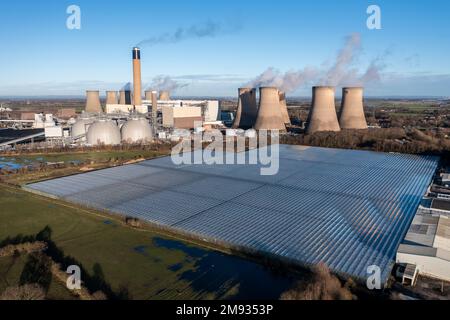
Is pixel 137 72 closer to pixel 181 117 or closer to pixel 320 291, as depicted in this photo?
pixel 181 117

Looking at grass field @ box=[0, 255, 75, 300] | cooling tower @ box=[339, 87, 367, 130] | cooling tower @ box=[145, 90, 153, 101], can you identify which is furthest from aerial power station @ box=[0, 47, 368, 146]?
grass field @ box=[0, 255, 75, 300]

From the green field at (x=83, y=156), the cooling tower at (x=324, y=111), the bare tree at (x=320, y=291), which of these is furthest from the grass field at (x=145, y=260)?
the cooling tower at (x=324, y=111)

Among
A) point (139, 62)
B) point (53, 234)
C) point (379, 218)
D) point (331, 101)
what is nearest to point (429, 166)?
point (379, 218)

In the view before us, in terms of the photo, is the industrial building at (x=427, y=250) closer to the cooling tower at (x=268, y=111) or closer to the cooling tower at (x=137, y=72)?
the cooling tower at (x=268, y=111)

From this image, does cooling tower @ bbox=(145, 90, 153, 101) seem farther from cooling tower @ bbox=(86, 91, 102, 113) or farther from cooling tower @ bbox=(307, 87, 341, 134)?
cooling tower @ bbox=(307, 87, 341, 134)

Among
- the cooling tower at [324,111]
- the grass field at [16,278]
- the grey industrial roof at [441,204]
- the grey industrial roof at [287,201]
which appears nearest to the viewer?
the grass field at [16,278]
